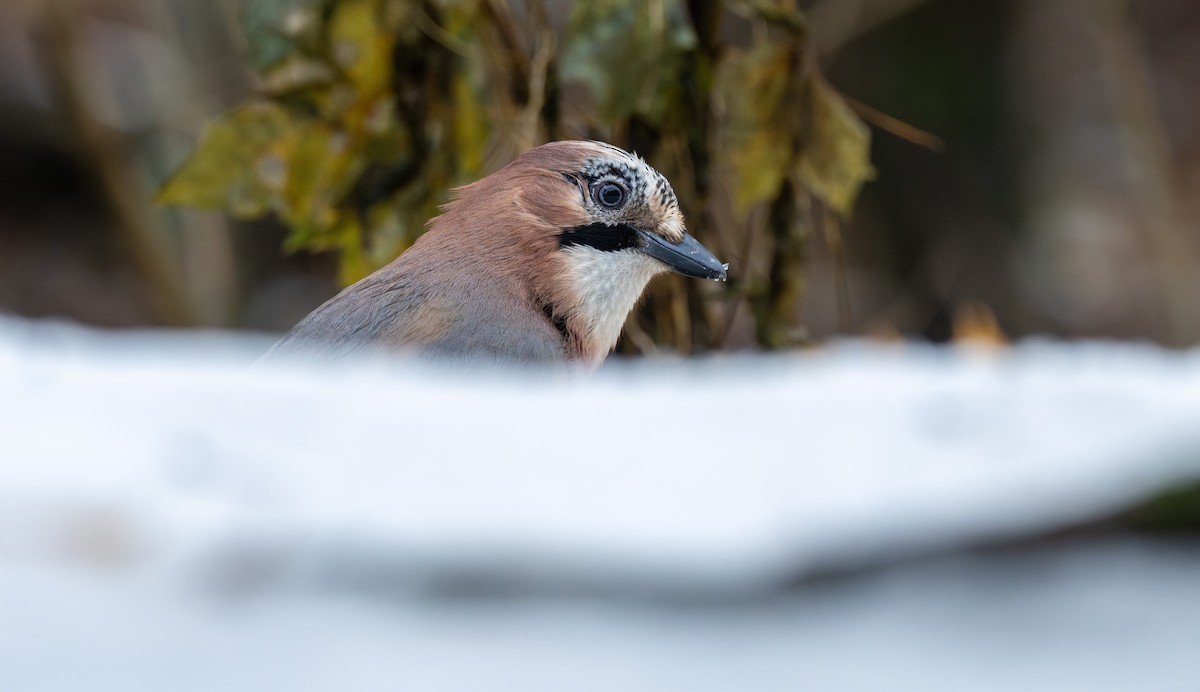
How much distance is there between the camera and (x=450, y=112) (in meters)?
1.58

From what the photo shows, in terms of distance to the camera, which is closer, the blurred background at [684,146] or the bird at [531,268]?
the bird at [531,268]

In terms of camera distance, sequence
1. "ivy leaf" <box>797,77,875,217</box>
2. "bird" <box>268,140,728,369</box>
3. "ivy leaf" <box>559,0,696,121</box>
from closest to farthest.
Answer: "bird" <box>268,140,728,369</box>
"ivy leaf" <box>559,0,696,121</box>
"ivy leaf" <box>797,77,875,217</box>

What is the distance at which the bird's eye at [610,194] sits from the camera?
141 cm

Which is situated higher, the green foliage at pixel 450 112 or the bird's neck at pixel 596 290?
the green foliage at pixel 450 112

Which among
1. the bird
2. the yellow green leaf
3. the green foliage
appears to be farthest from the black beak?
the yellow green leaf

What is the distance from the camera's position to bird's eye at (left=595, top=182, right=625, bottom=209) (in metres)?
1.41

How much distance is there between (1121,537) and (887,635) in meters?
0.15

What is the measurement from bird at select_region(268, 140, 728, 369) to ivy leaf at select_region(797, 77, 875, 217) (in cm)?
20

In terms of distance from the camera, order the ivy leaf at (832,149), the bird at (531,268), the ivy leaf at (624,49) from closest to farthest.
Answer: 1. the bird at (531,268)
2. the ivy leaf at (624,49)
3. the ivy leaf at (832,149)

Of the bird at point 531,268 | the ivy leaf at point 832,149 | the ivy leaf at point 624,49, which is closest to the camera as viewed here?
the bird at point 531,268

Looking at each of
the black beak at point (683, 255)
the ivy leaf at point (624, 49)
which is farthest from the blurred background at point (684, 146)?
the black beak at point (683, 255)

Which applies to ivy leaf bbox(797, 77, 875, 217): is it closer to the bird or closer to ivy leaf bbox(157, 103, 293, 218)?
the bird

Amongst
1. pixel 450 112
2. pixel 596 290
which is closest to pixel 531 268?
pixel 596 290

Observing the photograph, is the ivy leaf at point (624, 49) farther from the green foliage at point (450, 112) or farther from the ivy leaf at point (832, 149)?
the ivy leaf at point (832, 149)
